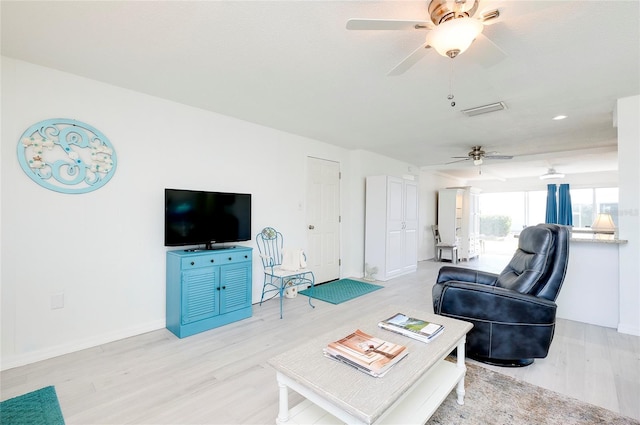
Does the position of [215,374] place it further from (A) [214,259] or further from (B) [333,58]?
(B) [333,58]

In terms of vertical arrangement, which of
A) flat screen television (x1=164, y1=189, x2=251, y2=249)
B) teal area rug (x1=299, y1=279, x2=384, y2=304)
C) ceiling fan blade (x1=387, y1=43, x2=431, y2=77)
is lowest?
teal area rug (x1=299, y1=279, x2=384, y2=304)

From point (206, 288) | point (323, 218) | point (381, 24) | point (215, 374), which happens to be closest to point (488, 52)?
point (381, 24)

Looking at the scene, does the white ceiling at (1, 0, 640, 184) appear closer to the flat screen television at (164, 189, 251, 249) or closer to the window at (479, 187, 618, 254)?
the flat screen television at (164, 189, 251, 249)

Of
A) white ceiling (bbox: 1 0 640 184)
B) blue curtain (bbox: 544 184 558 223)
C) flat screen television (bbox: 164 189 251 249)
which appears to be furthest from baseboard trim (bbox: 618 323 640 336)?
blue curtain (bbox: 544 184 558 223)

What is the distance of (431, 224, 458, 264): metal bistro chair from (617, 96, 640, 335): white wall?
4.18 metres

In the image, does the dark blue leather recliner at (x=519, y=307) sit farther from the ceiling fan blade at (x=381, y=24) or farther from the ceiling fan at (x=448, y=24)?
the ceiling fan blade at (x=381, y=24)

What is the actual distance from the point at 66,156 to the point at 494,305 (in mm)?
3714

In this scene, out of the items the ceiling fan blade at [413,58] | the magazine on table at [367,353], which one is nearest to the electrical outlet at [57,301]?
the magazine on table at [367,353]

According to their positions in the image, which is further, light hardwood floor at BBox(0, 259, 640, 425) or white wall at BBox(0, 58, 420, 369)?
white wall at BBox(0, 58, 420, 369)

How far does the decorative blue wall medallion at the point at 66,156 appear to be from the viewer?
2.29 metres

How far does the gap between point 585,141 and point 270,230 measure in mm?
5120

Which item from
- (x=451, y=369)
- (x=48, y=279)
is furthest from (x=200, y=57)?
(x=451, y=369)

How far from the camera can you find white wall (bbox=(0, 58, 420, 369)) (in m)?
2.23

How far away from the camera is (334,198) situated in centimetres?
499
